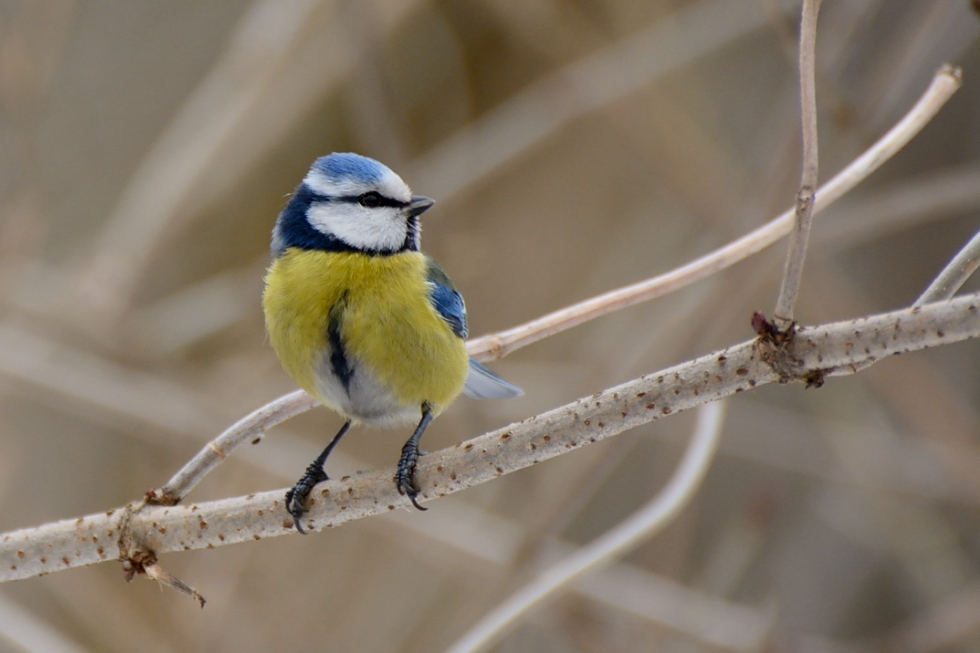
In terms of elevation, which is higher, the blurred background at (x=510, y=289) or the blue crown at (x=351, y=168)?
the blurred background at (x=510, y=289)

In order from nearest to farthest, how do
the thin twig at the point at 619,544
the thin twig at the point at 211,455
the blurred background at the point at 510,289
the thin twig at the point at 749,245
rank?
the thin twig at the point at 749,245
the thin twig at the point at 211,455
the thin twig at the point at 619,544
the blurred background at the point at 510,289

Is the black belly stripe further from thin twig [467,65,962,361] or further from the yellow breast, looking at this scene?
thin twig [467,65,962,361]

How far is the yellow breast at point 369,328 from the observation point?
5.05 ft

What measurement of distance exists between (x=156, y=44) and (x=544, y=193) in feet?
5.49

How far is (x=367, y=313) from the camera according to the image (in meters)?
1.54

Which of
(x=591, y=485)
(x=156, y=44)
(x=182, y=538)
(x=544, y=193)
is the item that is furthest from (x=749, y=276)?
(x=156, y=44)

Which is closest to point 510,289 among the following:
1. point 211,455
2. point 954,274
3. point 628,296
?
point 628,296

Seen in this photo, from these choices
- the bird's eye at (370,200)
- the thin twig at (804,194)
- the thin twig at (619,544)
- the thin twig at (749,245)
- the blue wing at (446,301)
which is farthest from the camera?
the bird's eye at (370,200)

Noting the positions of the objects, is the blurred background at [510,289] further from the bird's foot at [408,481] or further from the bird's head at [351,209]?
the bird's foot at [408,481]

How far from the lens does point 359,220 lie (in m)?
1.75

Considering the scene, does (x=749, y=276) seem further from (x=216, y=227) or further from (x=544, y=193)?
(x=216, y=227)

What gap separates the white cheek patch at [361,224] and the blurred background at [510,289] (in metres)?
0.58

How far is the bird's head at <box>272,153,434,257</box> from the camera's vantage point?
1728 mm

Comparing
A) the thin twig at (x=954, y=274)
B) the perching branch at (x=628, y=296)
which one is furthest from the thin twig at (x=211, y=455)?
the thin twig at (x=954, y=274)
